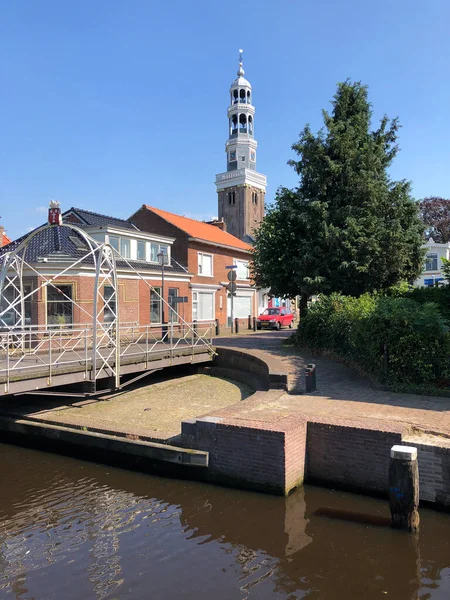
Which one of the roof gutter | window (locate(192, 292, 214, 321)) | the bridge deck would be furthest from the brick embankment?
the roof gutter

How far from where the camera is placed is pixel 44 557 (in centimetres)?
610

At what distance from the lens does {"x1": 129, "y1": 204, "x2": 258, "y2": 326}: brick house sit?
29.6 metres

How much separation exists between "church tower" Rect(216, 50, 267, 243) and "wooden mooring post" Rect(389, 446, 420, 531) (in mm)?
59558

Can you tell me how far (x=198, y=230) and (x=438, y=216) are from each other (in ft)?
105

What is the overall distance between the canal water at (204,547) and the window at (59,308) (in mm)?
12287

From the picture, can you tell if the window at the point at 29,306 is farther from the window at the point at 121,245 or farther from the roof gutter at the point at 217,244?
the roof gutter at the point at 217,244

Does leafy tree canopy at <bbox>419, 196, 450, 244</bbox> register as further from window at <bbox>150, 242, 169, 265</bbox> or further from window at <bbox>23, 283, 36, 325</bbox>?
window at <bbox>23, 283, 36, 325</bbox>

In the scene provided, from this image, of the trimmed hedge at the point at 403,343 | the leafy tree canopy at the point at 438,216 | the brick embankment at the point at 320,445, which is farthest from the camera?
the leafy tree canopy at the point at 438,216

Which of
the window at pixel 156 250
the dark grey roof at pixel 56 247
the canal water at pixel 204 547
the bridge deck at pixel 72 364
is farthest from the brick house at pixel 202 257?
the canal water at pixel 204 547

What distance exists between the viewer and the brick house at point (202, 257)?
97.1ft

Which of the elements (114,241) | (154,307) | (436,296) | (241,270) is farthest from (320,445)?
(241,270)

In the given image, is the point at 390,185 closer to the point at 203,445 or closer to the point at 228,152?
the point at 203,445

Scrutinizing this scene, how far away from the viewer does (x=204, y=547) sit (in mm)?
6164

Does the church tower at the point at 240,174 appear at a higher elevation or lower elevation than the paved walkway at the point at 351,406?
higher
